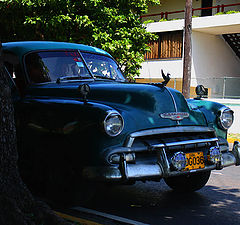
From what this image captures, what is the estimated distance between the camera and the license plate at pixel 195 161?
199 inches

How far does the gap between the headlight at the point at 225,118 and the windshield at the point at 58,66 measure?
1.73 metres

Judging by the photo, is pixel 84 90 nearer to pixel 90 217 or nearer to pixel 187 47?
pixel 90 217

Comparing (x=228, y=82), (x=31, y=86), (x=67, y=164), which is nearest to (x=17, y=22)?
(x=228, y=82)

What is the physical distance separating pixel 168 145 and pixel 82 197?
113 cm

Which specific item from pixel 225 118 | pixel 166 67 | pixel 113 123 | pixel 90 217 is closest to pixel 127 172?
pixel 113 123

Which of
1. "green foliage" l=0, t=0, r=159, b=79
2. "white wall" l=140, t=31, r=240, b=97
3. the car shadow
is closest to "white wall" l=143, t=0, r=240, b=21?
"white wall" l=140, t=31, r=240, b=97

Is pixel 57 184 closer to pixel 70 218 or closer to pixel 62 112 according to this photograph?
pixel 70 218

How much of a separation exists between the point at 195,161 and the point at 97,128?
1.23 metres

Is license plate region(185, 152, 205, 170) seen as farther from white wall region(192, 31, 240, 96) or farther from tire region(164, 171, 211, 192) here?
white wall region(192, 31, 240, 96)

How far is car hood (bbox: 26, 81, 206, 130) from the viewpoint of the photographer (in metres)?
5.09

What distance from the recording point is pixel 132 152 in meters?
4.75

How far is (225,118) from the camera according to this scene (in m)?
6.03

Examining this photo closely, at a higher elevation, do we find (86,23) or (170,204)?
(86,23)

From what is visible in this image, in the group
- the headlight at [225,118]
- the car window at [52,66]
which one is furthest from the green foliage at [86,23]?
the headlight at [225,118]
